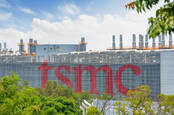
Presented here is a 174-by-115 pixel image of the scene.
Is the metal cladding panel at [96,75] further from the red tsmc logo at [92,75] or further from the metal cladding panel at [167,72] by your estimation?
the metal cladding panel at [167,72]

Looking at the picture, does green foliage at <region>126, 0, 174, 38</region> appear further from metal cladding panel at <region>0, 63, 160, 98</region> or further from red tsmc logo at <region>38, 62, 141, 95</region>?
red tsmc logo at <region>38, 62, 141, 95</region>

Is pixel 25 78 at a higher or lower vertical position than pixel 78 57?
lower

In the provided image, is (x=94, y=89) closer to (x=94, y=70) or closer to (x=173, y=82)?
(x=94, y=70)

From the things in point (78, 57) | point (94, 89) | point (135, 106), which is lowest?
point (94, 89)

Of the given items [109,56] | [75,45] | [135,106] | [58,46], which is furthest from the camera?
[75,45]

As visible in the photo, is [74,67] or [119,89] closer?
[119,89]

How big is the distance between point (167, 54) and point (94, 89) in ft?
63.1

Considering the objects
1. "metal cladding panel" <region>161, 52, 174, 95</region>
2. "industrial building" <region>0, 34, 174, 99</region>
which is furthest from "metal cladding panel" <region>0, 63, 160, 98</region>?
"metal cladding panel" <region>161, 52, 174, 95</region>

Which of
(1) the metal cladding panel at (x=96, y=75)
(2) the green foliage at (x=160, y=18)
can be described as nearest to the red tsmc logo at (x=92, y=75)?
(1) the metal cladding panel at (x=96, y=75)

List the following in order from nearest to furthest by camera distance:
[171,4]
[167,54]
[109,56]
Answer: [171,4]
[167,54]
[109,56]

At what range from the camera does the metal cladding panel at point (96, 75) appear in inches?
1944

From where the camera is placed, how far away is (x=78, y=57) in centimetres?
5491

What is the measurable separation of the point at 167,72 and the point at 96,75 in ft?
54.6

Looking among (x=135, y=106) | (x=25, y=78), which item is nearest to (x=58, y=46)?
(x=25, y=78)
